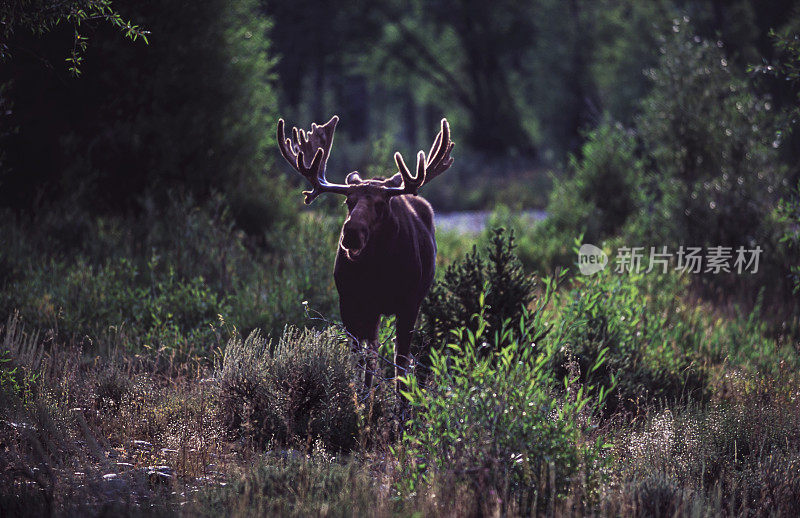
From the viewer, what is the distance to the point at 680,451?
6039 mm

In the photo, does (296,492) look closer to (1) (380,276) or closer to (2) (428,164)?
(1) (380,276)

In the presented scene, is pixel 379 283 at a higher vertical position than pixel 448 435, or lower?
higher

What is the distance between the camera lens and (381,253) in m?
6.00

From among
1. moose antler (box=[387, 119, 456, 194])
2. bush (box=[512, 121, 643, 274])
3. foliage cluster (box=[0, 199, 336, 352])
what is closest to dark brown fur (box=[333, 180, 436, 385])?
moose antler (box=[387, 119, 456, 194])

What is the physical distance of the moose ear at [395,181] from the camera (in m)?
6.13

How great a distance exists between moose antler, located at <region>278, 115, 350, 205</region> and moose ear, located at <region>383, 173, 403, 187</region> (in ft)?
1.34

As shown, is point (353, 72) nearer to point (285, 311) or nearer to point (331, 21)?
point (331, 21)

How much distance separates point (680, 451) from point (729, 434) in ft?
1.88

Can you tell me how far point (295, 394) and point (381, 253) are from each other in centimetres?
128

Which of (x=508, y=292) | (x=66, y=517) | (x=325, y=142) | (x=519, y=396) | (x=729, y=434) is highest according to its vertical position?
(x=325, y=142)

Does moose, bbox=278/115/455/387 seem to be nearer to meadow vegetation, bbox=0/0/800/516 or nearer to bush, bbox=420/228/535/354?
meadow vegetation, bbox=0/0/800/516

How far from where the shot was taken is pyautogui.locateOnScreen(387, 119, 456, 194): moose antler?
5902mm

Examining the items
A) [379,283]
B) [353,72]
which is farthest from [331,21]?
[379,283]

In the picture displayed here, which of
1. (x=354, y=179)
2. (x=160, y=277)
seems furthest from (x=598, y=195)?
(x=354, y=179)
